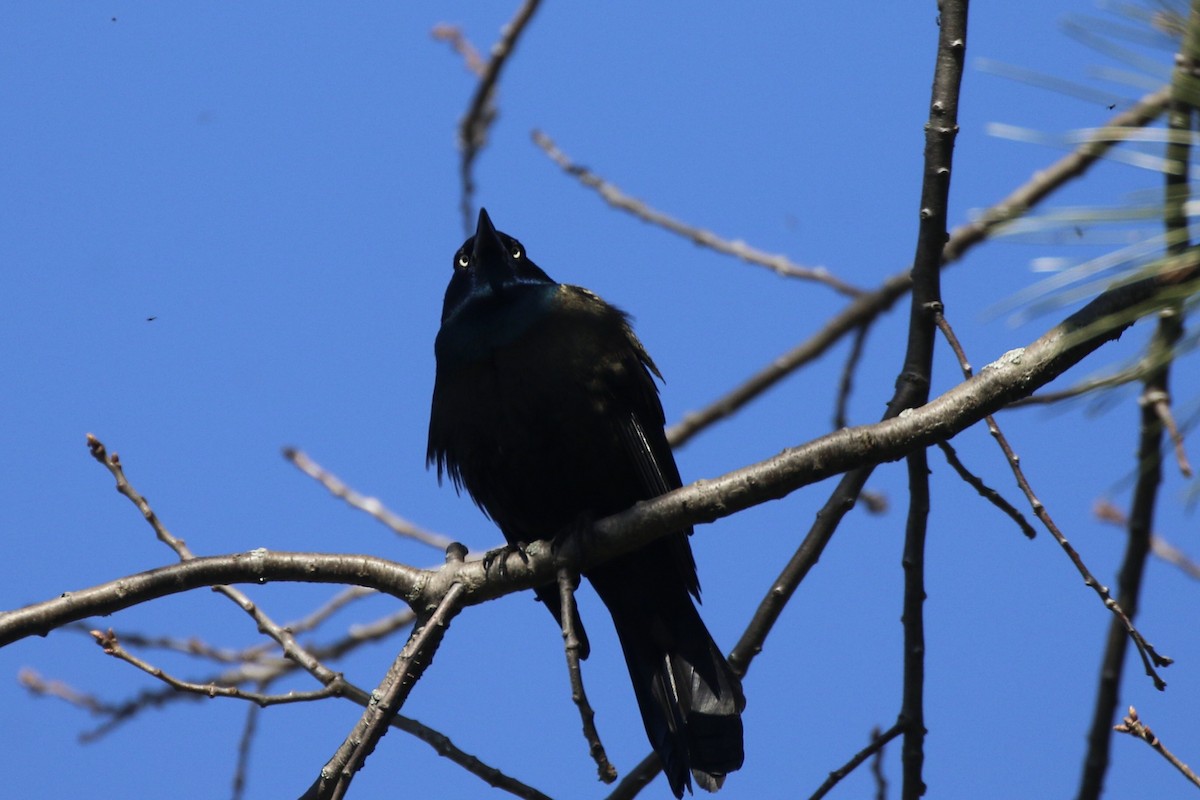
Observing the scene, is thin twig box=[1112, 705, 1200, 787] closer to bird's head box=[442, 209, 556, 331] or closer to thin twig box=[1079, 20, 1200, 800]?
thin twig box=[1079, 20, 1200, 800]

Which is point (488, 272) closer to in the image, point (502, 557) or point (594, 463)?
point (594, 463)

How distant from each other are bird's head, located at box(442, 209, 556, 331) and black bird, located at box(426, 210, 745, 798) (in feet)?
0.37

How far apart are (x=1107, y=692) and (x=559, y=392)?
5.02 feet

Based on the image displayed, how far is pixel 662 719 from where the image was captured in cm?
342

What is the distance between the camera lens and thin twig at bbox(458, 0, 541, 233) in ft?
14.9

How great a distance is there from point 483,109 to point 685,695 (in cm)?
238

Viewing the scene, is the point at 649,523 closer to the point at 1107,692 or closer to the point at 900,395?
the point at 900,395

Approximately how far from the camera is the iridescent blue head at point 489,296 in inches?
144

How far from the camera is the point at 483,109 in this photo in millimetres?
4805

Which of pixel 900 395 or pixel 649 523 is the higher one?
pixel 900 395

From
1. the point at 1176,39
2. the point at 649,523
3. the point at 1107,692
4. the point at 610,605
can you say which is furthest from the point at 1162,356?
the point at 610,605

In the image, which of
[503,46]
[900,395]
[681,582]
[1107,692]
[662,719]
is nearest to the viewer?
[900,395]

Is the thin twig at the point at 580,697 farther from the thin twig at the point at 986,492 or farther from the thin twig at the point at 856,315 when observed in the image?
the thin twig at the point at 856,315

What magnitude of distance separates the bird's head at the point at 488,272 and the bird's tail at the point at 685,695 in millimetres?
1037
